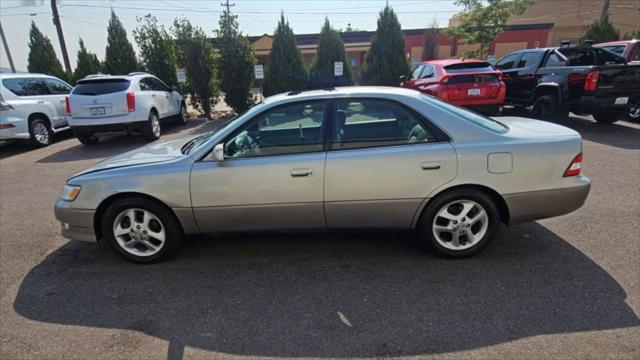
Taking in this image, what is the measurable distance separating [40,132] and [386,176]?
9.95 meters

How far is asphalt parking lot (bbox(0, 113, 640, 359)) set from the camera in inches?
95.5

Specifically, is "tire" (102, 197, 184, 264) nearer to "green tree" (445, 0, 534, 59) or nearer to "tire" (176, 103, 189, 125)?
"tire" (176, 103, 189, 125)

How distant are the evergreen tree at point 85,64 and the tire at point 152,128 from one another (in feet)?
29.5

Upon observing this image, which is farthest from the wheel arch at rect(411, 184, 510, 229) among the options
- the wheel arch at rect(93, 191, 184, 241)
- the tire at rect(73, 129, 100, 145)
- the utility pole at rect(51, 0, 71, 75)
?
the utility pole at rect(51, 0, 71, 75)

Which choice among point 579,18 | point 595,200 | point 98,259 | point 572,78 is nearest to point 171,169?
point 98,259

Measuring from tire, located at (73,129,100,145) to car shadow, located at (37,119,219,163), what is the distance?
0.11 meters

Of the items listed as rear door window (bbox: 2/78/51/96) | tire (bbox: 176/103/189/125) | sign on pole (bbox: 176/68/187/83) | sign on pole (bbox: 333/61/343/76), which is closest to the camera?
rear door window (bbox: 2/78/51/96)

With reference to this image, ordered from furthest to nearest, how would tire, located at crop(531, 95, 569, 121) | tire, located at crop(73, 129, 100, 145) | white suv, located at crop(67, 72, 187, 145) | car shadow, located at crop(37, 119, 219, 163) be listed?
tire, located at crop(73, 129, 100, 145) < white suv, located at crop(67, 72, 187, 145) < tire, located at crop(531, 95, 569, 121) < car shadow, located at crop(37, 119, 219, 163)

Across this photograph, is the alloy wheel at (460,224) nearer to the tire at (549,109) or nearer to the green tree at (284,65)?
the tire at (549,109)

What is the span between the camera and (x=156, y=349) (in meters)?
2.46

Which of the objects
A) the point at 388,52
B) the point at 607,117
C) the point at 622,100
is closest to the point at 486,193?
the point at 622,100

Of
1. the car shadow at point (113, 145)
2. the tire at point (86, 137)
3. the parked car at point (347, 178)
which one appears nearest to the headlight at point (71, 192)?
the parked car at point (347, 178)

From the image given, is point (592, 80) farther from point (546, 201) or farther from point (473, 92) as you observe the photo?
point (546, 201)

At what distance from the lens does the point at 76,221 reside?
133 inches
